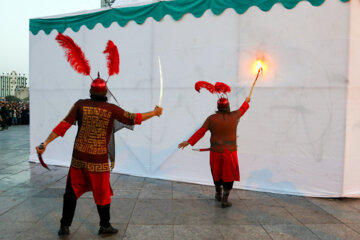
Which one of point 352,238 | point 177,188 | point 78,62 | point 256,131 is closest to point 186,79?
point 256,131

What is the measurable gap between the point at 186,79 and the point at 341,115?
2.82m

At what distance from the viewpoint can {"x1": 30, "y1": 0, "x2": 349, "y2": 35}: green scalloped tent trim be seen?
508 cm

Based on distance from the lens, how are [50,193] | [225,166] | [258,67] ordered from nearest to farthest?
[225,166] → [50,193] → [258,67]

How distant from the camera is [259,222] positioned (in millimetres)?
3707

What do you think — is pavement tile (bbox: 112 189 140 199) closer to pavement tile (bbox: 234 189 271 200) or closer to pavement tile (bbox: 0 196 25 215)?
pavement tile (bbox: 0 196 25 215)

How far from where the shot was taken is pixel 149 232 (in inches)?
132

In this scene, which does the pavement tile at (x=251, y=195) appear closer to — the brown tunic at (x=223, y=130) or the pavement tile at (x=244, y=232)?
the brown tunic at (x=223, y=130)

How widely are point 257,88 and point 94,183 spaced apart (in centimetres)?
336

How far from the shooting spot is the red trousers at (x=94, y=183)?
311cm

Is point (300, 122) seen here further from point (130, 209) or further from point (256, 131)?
point (130, 209)

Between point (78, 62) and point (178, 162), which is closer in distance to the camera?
point (78, 62)

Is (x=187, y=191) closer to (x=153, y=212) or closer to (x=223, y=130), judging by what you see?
(x=153, y=212)

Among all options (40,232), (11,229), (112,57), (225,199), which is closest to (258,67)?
(225,199)

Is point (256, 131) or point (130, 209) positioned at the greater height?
point (256, 131)
